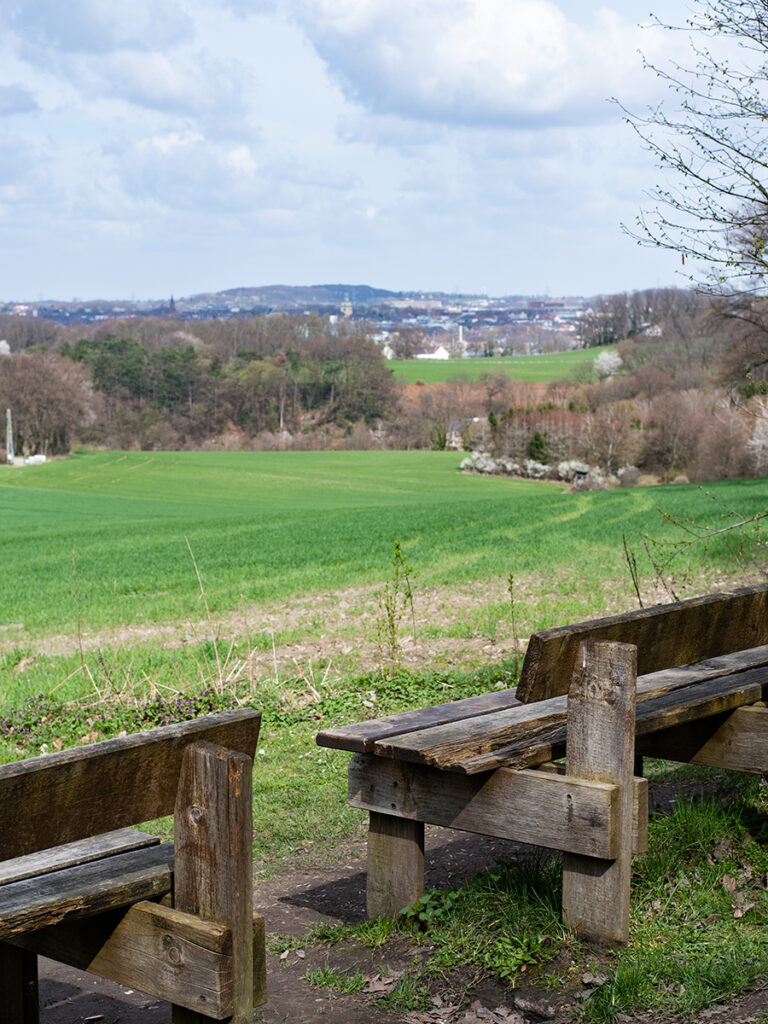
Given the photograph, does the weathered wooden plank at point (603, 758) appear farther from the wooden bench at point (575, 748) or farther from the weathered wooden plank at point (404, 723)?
the weathered wooden plank at point (404, 723)

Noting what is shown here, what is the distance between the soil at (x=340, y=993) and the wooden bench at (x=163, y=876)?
1.05m

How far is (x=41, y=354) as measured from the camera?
10188cm

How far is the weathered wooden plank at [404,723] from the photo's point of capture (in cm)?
404

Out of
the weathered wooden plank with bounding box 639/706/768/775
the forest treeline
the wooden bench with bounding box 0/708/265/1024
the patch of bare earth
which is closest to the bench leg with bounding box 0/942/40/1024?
the wooden bench with bounding box 0/708/265/1024

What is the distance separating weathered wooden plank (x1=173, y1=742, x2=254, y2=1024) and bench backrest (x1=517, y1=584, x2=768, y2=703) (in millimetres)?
1567

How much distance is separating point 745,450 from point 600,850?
180 ft

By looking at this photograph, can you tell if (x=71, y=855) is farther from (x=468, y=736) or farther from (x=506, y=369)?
(x=506, y=369)

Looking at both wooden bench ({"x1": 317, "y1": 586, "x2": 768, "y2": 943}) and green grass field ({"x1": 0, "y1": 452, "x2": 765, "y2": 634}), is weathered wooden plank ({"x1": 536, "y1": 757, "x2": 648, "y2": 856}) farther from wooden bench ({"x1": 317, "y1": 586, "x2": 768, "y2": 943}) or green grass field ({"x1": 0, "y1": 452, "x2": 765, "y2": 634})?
green grass field ({"x1": 0, "y1": 452, "x2": 765, "y2": 634})

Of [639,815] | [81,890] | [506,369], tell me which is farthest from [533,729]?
[506,369]

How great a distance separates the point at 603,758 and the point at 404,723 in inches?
32.6

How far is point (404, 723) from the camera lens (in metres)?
4.20

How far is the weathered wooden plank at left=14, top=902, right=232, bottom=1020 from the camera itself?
253 centimetres

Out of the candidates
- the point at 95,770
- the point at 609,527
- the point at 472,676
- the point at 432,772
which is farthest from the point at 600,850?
the point at 609,527

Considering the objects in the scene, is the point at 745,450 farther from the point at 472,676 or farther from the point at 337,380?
the point at 337,380
